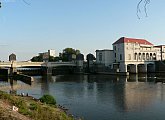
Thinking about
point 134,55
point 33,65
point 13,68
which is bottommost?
point 13,68

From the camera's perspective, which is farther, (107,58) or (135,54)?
(107,58)

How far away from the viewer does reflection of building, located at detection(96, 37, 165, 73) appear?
8840cm

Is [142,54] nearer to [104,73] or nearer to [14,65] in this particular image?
[104,73]

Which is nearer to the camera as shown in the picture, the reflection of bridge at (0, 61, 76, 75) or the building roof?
the reflection of bridge at (0, 61, 76, 75)

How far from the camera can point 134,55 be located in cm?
9112

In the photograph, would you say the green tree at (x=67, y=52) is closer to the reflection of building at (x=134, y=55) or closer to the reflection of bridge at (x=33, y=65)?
the reflection of bridge at (x=33, y=65)

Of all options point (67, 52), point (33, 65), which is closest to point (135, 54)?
point (33, 65)

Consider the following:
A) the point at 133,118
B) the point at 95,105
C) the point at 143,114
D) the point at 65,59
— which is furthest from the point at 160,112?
the point at 65,59

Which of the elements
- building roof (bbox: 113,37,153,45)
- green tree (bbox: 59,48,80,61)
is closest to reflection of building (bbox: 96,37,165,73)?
building roof (bbox: 113,37,153,45)

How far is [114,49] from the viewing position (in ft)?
308

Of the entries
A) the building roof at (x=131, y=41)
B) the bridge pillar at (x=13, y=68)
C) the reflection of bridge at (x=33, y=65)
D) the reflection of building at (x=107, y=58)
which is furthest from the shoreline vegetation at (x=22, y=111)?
the reflection of building at (x=107, y=58)

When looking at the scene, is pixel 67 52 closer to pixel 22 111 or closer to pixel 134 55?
pixel 134 55

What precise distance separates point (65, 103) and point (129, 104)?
26.1 feet

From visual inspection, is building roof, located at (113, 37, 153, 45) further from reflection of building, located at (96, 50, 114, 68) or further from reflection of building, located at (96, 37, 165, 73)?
reflection of building, located at (96, 50, 114, 68)
